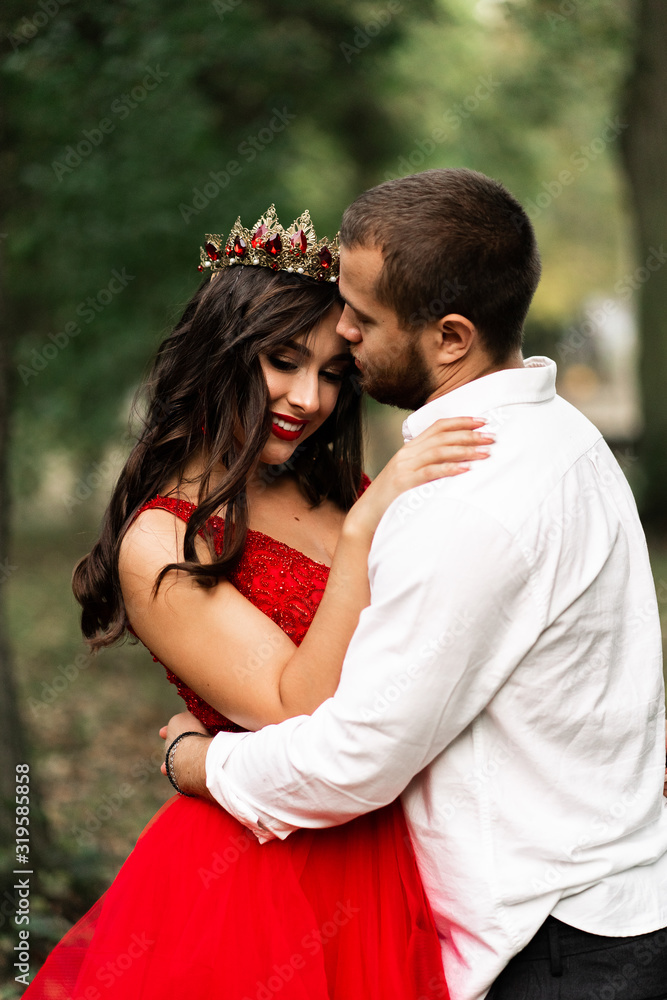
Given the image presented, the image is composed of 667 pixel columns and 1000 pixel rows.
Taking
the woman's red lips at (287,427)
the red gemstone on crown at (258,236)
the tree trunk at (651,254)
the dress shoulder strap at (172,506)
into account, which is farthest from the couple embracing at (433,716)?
the tree trunk at (651,254)

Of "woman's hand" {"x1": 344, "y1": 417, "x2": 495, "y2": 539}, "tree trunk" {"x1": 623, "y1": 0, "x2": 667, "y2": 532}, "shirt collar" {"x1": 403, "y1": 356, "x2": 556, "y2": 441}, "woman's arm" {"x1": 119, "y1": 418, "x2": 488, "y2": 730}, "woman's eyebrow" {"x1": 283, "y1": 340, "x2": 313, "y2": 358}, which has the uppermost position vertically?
"shirt collar" {"x1": 403, "y1": 356, "x2": 556, "y2": 441}

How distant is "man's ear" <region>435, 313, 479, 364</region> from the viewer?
1907mm

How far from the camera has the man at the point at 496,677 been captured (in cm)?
170

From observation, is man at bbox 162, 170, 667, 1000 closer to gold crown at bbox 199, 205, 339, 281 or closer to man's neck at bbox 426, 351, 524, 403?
man's neck at bbox 426, 351, 524, 403

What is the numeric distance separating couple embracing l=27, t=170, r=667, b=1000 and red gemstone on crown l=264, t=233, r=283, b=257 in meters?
0.57

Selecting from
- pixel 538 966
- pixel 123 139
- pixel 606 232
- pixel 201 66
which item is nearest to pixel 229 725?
pixel 538 966

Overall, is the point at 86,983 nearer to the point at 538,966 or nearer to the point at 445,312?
the point at 538,966

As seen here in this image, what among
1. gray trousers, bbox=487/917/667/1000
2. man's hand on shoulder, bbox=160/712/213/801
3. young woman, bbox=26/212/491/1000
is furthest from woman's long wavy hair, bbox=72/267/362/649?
gray trousers, bbox=487/917/667/1000

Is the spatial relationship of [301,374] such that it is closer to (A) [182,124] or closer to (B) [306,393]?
(B) [306,393]

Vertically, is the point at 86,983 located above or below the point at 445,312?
below

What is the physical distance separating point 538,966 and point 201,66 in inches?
228

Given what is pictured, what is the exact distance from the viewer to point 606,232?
2377 centimetres

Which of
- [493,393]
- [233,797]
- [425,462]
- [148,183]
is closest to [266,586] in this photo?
[233,797]

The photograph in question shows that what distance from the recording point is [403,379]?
6.66 feet
